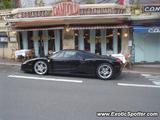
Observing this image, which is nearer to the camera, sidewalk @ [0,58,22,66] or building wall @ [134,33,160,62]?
sidewalk @ [0,58,22,66]

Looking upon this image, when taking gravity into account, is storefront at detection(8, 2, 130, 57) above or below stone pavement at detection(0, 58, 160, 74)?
above

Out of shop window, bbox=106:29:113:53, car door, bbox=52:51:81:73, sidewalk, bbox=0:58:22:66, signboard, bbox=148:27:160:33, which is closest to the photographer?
car door, bbox=52:51:81:73

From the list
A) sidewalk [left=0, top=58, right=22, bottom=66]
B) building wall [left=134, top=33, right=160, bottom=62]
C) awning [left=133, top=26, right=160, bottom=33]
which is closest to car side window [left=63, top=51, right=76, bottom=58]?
sidewalk [left=0, top=58, right=22, bottom=66]

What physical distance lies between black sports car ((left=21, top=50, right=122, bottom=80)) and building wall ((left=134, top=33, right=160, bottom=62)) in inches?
226

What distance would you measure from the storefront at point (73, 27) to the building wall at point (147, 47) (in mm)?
716

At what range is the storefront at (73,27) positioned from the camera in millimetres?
19906

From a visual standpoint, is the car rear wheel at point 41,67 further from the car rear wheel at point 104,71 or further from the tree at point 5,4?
the tree at point 5,4

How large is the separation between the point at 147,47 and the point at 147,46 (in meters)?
0.06

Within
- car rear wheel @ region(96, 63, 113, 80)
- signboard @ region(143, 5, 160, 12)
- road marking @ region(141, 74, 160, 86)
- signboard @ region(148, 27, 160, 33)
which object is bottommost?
road marking @ region(141, 74, 160, 86)

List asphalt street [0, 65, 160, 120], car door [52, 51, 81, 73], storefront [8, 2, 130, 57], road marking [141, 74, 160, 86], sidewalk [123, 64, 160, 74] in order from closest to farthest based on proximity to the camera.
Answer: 1. asphalt street [0, 65, 160, 120]
2. road marking [141, 74, 160, 86]
3. car door [52, 51, 81, 73]
4. sidewalk [123, 64, 160, 74]
5. storefront [8, 2, 130, 57]

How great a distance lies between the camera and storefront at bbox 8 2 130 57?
19.9 meters

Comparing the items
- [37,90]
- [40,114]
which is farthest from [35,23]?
[40,114]

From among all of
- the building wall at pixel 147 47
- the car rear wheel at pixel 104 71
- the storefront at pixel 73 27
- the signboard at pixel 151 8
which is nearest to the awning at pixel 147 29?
the storefront at pixel 73 27

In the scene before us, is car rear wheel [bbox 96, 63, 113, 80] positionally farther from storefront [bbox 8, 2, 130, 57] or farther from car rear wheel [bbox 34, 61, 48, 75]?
storefront [bbox 8, 2, 130, 57]
